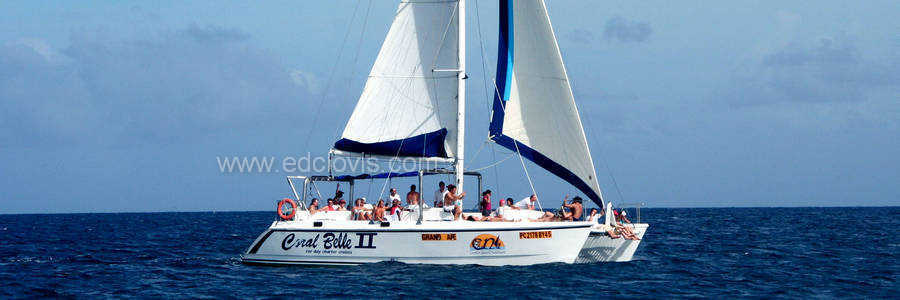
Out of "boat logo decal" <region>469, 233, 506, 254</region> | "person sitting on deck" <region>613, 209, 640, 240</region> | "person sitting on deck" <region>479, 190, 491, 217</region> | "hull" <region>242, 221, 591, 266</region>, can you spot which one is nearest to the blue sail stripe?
"person sitting on deck" <region>479, 190, 491, 217</region>

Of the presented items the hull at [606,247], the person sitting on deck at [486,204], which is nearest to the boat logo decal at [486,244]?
the person sitting on deck at [486,204]

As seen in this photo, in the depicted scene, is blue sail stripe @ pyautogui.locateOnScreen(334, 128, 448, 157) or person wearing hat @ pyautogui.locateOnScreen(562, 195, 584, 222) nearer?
person wearing hat @ pyautogui.locateOnScreen(562, 195, 584, 222)

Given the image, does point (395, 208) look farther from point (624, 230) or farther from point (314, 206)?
point (624, 230)

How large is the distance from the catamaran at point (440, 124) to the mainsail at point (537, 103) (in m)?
0.03

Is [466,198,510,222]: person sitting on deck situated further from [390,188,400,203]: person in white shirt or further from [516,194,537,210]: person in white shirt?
[390,188,400,203]: person in white shirt

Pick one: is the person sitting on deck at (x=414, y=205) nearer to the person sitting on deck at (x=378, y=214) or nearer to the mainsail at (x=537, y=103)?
the person sitting on deck at (x=378, y=214)

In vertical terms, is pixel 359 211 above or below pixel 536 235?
above

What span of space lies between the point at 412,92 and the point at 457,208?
11.9 feet

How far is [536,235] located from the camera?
65.7 ft

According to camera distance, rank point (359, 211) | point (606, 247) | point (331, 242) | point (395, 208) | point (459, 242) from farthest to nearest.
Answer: point (606, 247) → point (359, 211) → point (395, 208) → point (331, 242) → point (459, 242)

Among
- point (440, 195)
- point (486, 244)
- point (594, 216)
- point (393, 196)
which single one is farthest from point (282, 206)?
point (594, 216)

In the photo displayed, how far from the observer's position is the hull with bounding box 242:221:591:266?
19.9m

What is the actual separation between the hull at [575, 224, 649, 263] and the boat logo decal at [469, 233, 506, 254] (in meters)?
2.74


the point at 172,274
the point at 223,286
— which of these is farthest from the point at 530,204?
the point at 172,274
